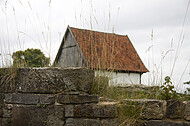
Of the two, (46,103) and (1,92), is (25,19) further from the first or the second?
(46,103)

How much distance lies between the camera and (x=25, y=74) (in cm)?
326

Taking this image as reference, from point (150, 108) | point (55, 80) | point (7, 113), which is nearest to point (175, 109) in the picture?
point (150, 108)

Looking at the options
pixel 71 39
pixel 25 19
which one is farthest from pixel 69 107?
pixel 71 39

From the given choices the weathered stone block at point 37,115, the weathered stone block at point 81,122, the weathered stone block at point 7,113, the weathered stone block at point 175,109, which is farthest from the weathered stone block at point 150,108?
the weathered stone block at point 7,113

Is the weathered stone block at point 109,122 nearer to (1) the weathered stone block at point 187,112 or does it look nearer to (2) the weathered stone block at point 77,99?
(2) the weathered stone block at point 77,99

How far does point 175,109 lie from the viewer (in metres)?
2.78

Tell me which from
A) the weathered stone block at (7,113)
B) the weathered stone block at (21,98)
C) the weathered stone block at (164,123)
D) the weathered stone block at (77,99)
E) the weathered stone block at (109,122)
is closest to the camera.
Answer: the weathered stone block at (164,123)

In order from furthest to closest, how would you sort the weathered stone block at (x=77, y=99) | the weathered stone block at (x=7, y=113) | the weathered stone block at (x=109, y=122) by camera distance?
the weathered stone block at (x=7, y=113)
the weathered stone block at (x=77, y=99)
the weathered stone block at (x=109, y=122)

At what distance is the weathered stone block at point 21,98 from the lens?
10.3 feet

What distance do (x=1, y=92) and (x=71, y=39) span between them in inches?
448

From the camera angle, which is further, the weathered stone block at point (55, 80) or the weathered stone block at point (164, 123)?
the weathered stone block at point (55, 80)

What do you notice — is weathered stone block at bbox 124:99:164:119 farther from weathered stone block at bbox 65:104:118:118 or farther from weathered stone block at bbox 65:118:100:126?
weathered stone block at bbox 65:118:100:126

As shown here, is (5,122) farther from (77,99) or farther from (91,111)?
(91,111)

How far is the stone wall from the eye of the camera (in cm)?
278
